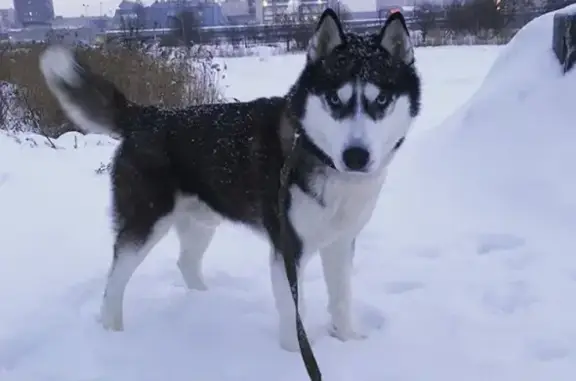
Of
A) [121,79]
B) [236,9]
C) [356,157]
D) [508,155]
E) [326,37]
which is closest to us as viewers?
[356,157]

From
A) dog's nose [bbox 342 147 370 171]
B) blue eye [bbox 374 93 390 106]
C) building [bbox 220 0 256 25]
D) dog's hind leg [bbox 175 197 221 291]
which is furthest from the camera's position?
building [bbox 220 0 256 25]

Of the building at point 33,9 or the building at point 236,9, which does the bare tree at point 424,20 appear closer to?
the building at point 33,9

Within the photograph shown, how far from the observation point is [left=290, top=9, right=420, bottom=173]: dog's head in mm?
2277

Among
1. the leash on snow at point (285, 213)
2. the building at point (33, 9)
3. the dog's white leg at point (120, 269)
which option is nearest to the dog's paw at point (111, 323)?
the dog's white leg at point (120, 269)

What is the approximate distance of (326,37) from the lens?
250 cm

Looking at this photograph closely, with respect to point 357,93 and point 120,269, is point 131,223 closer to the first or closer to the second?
point 120,269

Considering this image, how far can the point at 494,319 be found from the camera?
296 cm

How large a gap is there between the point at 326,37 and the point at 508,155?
9.80 feet

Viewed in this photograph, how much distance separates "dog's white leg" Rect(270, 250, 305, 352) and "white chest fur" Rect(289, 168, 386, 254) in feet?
0.52

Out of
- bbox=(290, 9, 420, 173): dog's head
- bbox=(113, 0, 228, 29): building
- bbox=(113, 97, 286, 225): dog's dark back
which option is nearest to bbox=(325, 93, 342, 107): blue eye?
bbox=(290, 9, 420, 173): dog's head

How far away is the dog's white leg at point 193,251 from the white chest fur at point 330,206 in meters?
0.93

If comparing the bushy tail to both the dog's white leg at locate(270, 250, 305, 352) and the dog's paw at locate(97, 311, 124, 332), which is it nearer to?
the dog's paw at locate(97, 311, 124, 332)

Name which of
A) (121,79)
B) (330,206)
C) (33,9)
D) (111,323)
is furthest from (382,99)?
(33,9)

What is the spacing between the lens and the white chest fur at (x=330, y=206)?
8.45 ft
